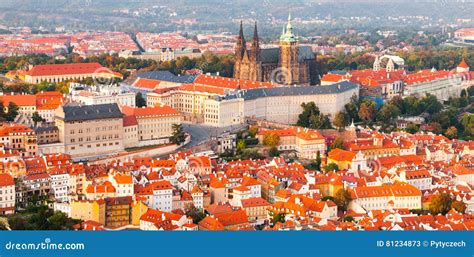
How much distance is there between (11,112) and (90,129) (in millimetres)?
2026

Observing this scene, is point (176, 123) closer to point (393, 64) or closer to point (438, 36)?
point (393, 64)

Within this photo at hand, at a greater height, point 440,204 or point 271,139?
point 271,139

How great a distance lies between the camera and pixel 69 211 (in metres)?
12.5

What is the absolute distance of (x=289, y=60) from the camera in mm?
24391

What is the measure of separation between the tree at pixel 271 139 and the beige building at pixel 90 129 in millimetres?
2631

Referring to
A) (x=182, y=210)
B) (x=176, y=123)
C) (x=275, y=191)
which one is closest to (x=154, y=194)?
(x=182, y=210)

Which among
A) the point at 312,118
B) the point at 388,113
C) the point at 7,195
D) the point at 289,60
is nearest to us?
the point at 7,195

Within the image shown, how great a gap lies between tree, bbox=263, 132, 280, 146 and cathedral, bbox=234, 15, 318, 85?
610 centimetres

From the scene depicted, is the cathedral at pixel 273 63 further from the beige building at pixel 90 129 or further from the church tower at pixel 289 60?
the beige building at pixel 90 129

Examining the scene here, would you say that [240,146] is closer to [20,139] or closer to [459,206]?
[20,139]

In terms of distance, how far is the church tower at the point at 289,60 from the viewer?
24312 millimetres

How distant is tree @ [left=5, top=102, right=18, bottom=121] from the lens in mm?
17781

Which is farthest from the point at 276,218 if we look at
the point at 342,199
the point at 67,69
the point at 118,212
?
the point at 67,69

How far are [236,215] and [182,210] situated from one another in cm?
81
